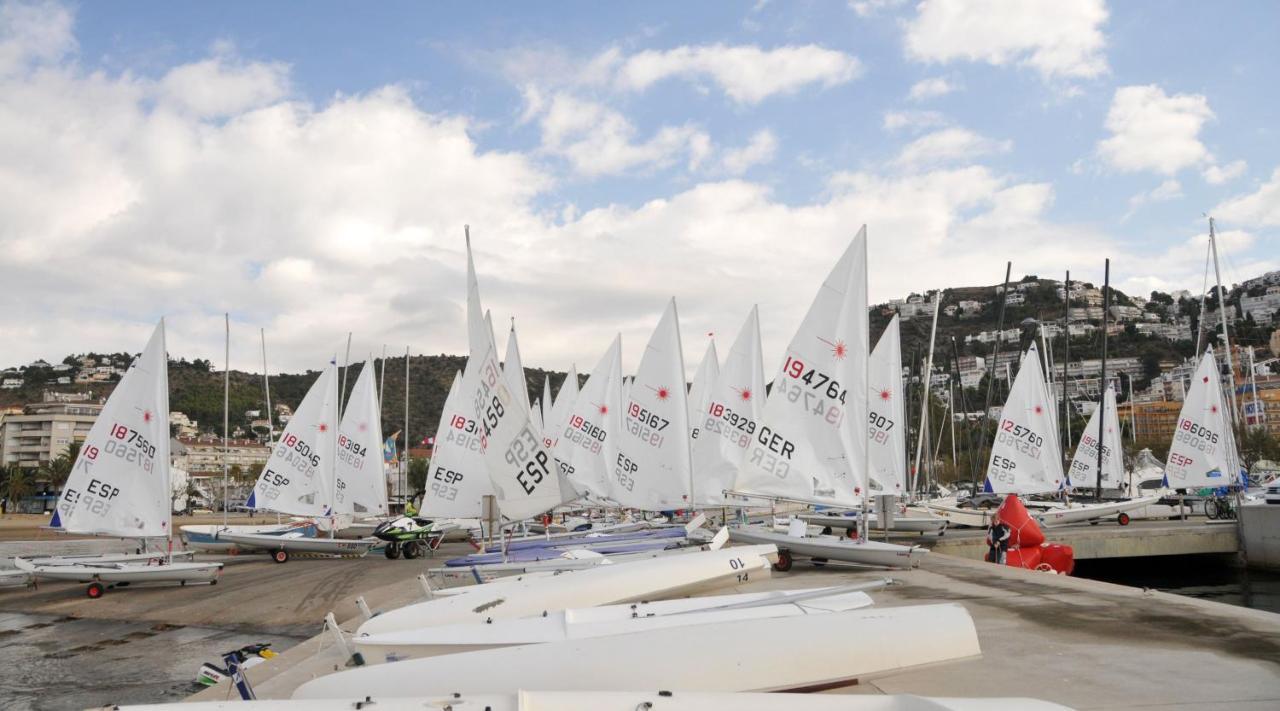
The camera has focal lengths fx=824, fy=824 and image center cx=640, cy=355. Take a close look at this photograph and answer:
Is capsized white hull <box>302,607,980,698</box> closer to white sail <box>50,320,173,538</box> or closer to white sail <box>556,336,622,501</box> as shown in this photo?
white sail <box>50,320,173,538</box>

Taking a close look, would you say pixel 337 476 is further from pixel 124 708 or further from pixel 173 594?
pixel 124 708

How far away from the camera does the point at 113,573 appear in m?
15.5

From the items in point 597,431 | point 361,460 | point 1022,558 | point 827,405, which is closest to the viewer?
point 827,405

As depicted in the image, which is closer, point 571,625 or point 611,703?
point 611,703

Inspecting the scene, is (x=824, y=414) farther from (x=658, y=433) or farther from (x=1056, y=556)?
(x=1056, y=556)

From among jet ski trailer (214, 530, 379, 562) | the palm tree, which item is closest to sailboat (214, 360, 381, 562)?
jet ski trailer (214, 530, 379, 562)

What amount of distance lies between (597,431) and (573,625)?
1576cm

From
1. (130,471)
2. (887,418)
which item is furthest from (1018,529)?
(130,471)

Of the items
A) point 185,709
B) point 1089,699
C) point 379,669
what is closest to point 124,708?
point 185,709

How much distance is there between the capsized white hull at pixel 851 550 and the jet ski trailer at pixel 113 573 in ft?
36.4

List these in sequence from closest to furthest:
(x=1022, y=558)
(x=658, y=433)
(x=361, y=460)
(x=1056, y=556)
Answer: (x=1022, y=558) < (x=1056, y=556) < (x=658, y=433) < (x=361, y=460)

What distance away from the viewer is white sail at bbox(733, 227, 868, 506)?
1425cm

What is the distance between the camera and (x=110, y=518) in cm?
1616

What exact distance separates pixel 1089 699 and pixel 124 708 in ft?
19.9
